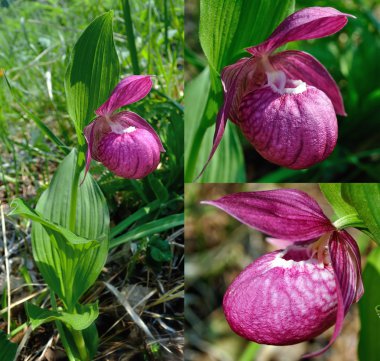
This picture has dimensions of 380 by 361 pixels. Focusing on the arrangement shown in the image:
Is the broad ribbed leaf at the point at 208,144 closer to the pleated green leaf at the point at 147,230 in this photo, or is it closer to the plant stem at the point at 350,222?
the pleated green leaf at the point at 147,230

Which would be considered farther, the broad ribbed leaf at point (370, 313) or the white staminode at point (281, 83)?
the white staminode at point (281, 83)

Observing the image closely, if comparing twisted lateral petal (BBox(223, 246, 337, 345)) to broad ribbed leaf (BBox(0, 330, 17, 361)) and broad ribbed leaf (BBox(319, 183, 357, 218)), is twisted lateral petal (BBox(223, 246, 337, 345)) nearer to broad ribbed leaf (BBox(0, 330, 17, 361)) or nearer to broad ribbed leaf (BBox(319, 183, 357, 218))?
broad ribbed leaf (BBox(319, 183, 357, 218))

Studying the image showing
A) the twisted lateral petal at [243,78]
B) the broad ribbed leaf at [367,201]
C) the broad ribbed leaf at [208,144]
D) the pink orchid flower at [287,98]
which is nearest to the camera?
the broad ribbed leaf at [367,201]

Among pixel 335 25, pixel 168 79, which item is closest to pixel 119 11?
pixel 168 79

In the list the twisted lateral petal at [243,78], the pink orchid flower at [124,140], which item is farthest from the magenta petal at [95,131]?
the twisted lateral petal at [243,78]

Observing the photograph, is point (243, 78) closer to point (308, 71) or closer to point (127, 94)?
point (308, 71)

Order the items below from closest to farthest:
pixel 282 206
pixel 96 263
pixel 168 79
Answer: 1. pixel 282 206
2. pixel 96 263
3. pixel 168 79

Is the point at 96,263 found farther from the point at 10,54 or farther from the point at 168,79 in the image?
the point at 10,54
